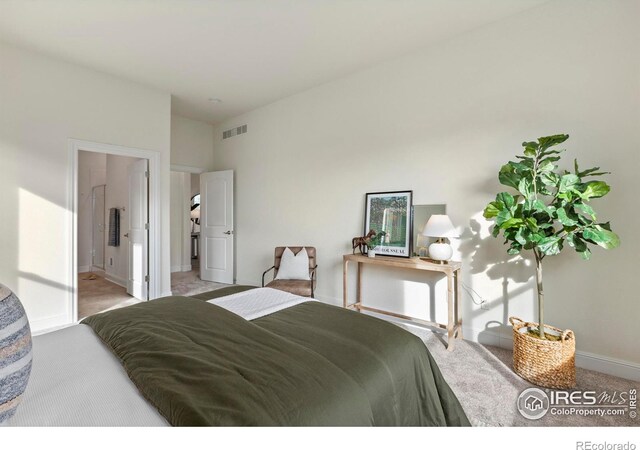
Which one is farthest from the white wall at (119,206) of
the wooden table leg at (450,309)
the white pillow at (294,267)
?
the wooden table leg at (450,309)

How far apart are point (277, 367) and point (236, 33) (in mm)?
3033

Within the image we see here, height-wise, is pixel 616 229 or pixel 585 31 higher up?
pixel 585 31

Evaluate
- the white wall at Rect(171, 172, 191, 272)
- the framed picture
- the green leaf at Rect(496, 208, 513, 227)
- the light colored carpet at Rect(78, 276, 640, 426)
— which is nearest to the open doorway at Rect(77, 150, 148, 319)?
the white wall at Rect(171, 172, 191, 272)

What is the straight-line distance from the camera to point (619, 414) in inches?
70.4

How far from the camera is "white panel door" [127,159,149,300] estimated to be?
4125 millimetres

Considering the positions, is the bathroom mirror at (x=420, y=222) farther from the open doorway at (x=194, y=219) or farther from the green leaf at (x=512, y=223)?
the open doorway at (x=194, y=219)

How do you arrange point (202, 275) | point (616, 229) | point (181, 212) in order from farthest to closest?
point (181, 212) < point (202, 275) < point (616, 229)

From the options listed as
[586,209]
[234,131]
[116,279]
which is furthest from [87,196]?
[586,209]

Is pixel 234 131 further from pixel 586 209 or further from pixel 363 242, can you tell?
pixel 586 209

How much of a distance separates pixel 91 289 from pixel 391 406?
5.46 m

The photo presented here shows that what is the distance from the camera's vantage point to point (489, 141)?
272 centimetres

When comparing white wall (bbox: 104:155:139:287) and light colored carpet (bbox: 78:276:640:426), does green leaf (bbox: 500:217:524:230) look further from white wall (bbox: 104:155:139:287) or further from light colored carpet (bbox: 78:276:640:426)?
white wall (bbox: 104:155:139:287)
